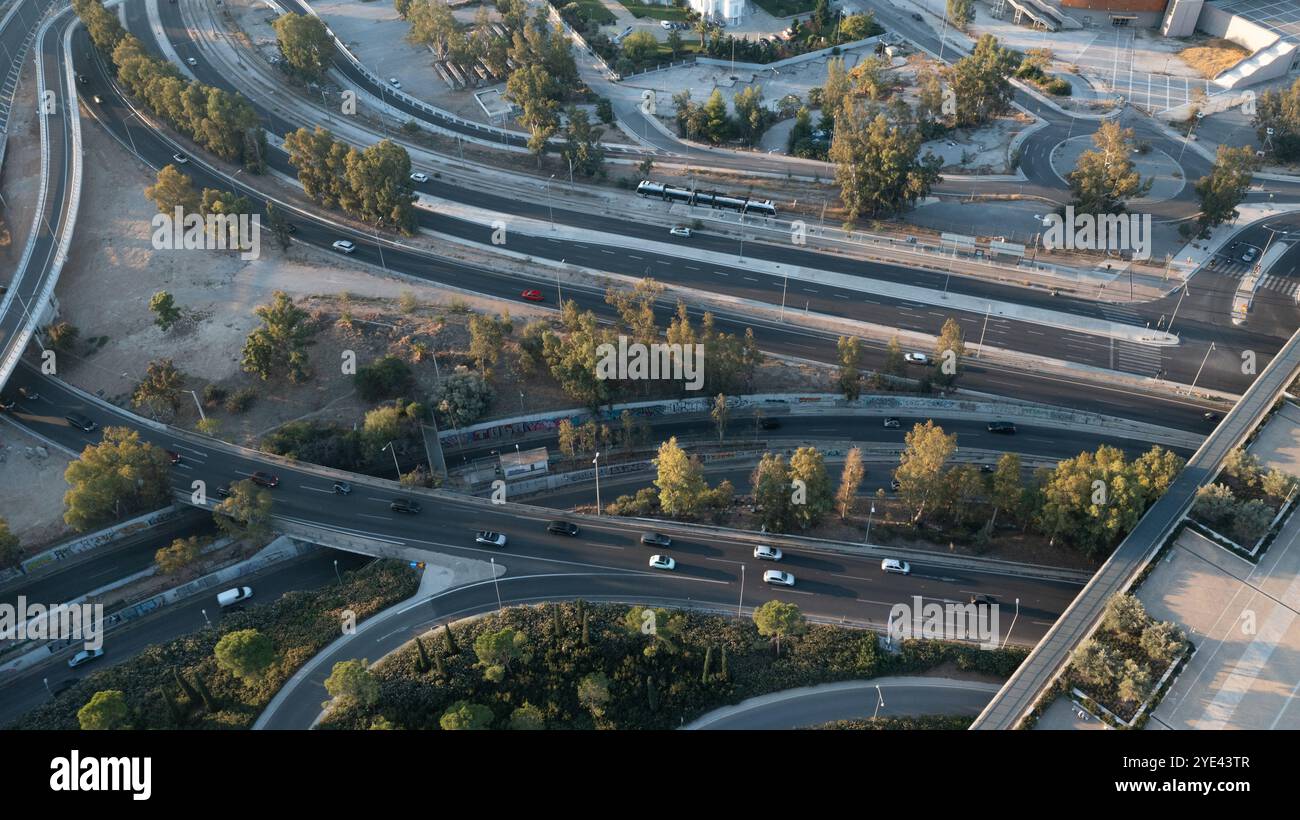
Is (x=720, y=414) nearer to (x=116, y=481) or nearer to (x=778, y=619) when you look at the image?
(x=778, y=619)

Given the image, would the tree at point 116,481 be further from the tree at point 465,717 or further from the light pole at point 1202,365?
the light pole at point 1202,365

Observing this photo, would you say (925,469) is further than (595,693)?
Yes

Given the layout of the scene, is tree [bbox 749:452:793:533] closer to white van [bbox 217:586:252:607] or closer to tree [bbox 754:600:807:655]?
tree [bbox 754:600:807:655]

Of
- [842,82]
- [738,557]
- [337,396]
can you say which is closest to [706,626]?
[738,557]

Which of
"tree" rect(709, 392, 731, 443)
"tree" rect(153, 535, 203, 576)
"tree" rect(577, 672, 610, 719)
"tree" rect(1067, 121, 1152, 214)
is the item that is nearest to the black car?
"tree" rect(577, 672, 610, 719)

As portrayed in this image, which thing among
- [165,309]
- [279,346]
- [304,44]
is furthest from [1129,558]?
[304,44]

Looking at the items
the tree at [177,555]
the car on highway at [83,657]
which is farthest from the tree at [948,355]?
the car on highway at [83,657]
